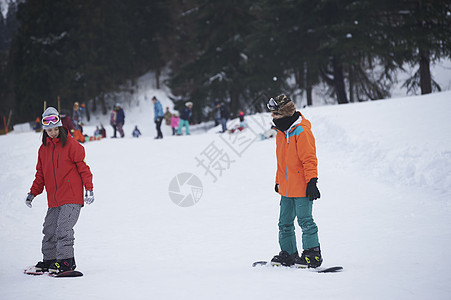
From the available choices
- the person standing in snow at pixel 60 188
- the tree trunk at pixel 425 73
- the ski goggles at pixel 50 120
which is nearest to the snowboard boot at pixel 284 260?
the person standing in snow at pixel 60 188

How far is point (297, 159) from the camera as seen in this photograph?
13.8ft

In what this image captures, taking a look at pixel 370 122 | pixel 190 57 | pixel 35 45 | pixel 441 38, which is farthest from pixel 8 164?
pixel 190 57

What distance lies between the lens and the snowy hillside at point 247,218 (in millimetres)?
3691

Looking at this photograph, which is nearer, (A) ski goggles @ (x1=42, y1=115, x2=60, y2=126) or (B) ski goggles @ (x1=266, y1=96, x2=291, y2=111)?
(B) ski goggles @ (x1=266, y1=96, x2=291, y2=111)

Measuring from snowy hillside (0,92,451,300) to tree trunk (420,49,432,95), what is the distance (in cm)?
573

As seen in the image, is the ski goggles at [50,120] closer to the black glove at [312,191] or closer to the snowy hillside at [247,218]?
the snowy hillside at [247,218]

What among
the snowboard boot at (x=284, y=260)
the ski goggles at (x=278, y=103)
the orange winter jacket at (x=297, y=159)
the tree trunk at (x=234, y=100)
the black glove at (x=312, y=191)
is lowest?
the snowboard boot at (x=284, y=260)

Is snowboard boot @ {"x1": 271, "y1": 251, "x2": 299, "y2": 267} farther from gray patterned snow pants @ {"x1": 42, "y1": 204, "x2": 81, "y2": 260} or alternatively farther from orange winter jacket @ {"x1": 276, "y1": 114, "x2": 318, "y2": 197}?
gray patterned snow pants @ {"x1": 42, "y1": 204, "x2": 81, "y2": 260}

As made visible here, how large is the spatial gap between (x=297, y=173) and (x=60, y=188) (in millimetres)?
2754

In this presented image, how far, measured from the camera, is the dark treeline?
2059 cm

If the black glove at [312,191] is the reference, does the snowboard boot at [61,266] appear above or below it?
below

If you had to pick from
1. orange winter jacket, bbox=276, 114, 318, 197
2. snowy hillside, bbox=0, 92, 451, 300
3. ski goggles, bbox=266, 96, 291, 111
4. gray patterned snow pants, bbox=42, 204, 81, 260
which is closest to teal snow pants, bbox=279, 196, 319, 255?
orange winter jacket, bbox=276, 114, 318, 197

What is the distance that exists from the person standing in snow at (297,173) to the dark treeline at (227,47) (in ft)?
A: 57.8

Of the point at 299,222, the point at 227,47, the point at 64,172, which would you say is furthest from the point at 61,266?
the point at 227,47
